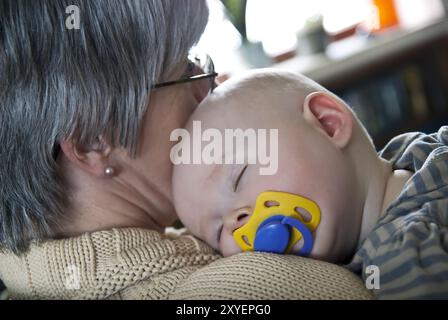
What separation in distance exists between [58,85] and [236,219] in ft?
1.31

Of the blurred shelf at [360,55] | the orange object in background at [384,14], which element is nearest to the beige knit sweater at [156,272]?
the blurred shelf at [360,55]

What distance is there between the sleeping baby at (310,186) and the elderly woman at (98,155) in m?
0.07

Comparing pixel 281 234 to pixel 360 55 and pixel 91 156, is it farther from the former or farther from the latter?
pixel 360 55

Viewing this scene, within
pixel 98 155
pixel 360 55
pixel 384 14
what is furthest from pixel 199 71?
pixel 384 14

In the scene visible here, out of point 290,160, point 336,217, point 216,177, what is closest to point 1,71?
point 216,177

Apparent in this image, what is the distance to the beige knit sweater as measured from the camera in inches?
33.9

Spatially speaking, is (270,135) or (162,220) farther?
(162,220)

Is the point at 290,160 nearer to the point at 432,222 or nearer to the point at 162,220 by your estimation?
the point at 432,222

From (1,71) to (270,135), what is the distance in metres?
0.49

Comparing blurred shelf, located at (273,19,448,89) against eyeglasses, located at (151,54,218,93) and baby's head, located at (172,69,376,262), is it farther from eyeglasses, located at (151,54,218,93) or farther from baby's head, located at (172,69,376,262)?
baby's head, located at (172,69,376,262)

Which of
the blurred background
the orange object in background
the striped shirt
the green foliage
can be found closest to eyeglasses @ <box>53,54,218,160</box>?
the striped shirt

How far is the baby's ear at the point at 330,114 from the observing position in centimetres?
107

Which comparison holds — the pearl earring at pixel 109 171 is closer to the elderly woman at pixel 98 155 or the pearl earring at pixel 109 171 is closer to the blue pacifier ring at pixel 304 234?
the elderly woman at pixel 98 155

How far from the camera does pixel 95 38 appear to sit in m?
1.03
